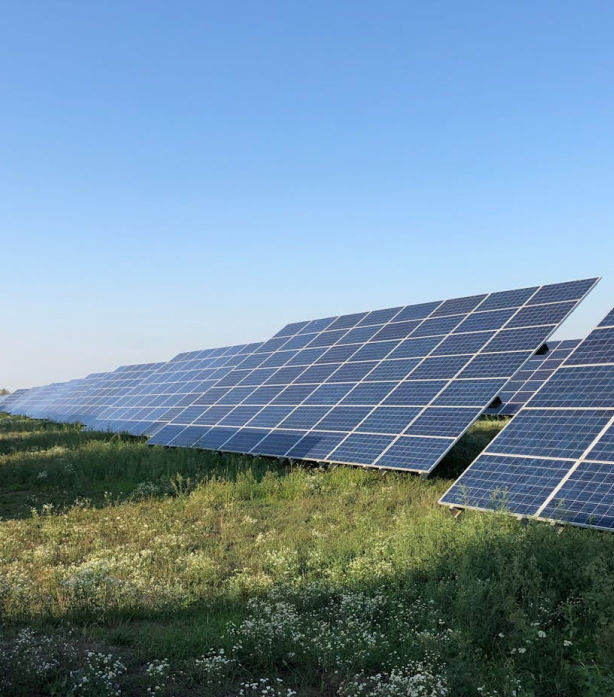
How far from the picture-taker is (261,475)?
58.5 feet

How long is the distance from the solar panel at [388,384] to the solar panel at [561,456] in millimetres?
2079

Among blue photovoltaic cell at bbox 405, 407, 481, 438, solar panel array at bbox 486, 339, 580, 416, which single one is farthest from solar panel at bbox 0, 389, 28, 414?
blue photovoltaic cell at bbox 405, 407, 481, 438

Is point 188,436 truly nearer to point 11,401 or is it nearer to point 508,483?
point 508,483

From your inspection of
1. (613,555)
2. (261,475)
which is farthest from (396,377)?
(613,555)

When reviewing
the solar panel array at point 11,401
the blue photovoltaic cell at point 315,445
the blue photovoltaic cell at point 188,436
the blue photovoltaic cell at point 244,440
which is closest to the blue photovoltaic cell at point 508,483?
the blue photovoltaic cell at point 315,445

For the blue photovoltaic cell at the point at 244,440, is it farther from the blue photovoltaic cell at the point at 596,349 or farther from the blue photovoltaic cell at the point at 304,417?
the blue photovoltaic cell at the point at 596,349

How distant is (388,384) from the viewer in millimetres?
18906

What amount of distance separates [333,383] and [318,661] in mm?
15010

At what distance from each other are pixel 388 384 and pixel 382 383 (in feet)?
1.05

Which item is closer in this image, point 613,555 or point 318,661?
point 318,661

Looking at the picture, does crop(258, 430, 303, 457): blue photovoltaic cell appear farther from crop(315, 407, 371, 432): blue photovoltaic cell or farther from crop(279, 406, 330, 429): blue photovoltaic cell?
crop(315, 407, 371, 432): blue photovoltaic cell

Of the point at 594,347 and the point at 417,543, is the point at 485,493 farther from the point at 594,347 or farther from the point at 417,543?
the point at 594,347

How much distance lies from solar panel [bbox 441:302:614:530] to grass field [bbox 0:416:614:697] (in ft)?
2.42

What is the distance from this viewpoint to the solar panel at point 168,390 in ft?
107
